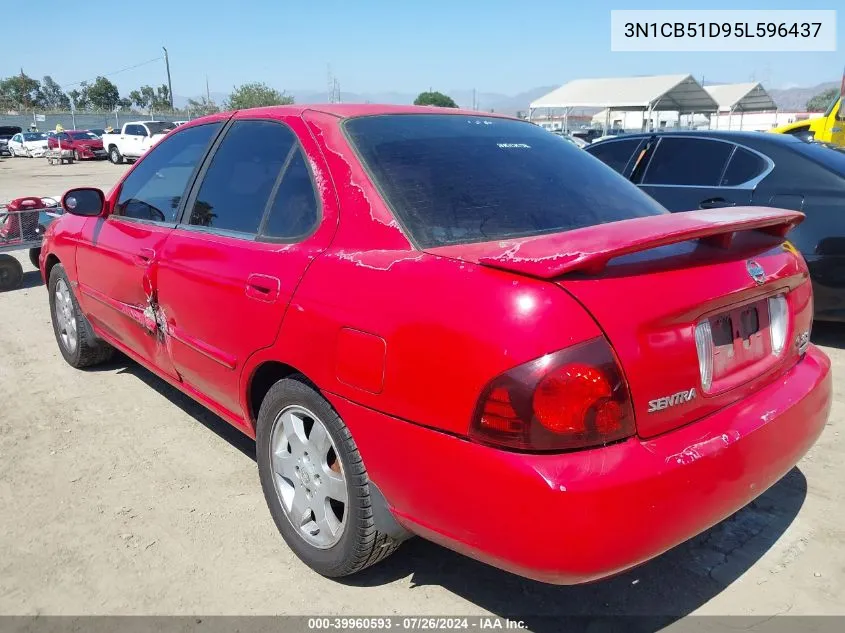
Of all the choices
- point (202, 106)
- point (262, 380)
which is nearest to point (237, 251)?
point (262, 380)

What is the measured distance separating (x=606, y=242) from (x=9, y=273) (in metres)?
7.59

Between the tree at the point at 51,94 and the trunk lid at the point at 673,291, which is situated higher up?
the tree at the point at 51,94

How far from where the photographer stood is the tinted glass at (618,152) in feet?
19.7

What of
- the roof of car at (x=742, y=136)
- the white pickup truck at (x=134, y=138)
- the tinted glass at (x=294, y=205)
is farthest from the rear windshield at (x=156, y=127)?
the tinted glass at (x=294, y=205)

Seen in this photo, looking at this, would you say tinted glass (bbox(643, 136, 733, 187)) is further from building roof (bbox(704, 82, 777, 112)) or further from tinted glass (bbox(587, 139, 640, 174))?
building roof (bbox(704, 82, 777, 112))

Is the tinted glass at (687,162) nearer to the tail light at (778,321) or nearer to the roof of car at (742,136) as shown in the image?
the roof of car at (742,136)

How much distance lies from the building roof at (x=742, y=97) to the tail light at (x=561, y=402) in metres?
38.4

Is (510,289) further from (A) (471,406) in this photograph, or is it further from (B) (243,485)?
(B) (243,485)

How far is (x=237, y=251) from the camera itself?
103 inches

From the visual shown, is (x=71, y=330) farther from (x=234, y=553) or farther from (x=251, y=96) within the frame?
(x=251, y=96)

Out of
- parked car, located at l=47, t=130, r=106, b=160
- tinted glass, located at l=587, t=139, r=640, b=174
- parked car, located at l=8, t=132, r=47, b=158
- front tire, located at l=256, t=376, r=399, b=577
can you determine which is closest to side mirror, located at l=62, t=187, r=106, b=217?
front tire, located at l=256, t=376, r=399, b=577

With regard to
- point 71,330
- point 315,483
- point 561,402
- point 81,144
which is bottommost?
point 315,483

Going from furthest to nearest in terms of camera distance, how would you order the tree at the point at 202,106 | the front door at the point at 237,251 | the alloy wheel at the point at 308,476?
the tree at the point at 202,106
the front door at the point at 237,251
the alloy wheel at the point at 308,476

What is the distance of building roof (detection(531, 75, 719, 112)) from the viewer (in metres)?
31.5
